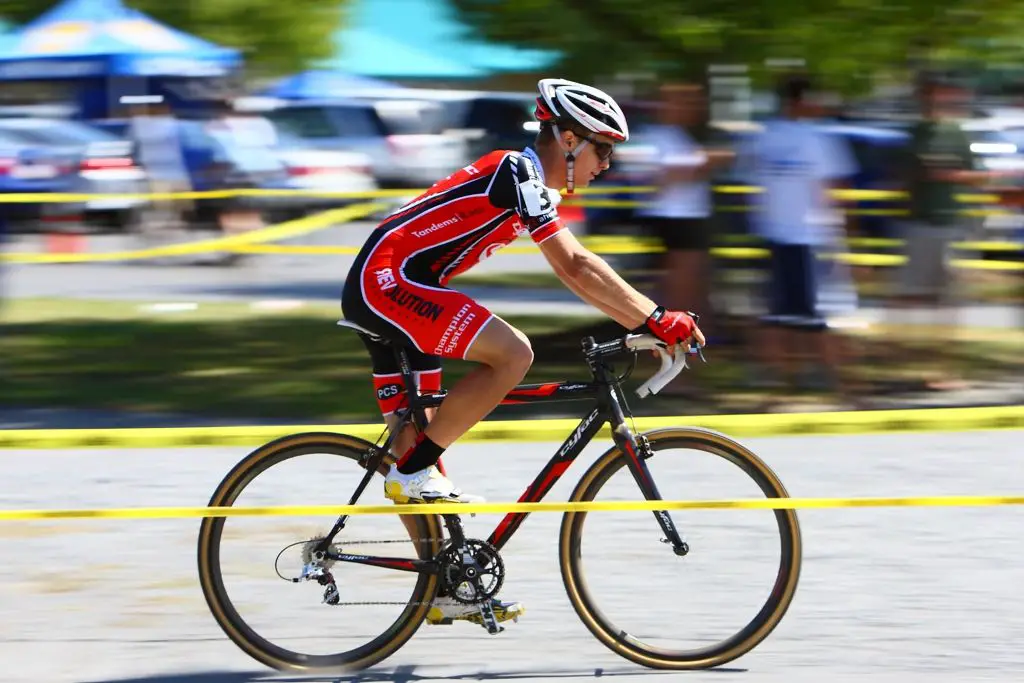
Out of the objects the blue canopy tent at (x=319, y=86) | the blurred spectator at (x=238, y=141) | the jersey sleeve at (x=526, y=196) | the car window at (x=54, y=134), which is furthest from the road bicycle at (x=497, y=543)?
the blue canopy tent at (x=319, y=86)

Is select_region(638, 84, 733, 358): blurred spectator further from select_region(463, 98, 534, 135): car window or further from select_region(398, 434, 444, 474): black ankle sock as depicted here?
select_region(463, 98, 534, 135): car window

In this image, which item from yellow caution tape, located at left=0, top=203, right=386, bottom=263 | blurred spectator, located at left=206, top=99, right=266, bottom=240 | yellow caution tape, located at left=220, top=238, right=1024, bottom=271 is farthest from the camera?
blurred spectator, located at left=206, top=99, right=266, bottom=240

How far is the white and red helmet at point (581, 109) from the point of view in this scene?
5.03 metres

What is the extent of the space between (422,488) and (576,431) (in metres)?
0.54

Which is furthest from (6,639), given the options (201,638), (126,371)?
(126,371)

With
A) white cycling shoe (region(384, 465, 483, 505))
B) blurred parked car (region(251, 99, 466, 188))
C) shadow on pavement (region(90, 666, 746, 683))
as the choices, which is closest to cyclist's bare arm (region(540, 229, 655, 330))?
white cycling shoe (region(384, 465, 483, 505))

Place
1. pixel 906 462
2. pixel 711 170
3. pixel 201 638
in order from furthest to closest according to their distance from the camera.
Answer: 1. pixel 711 170
2. pixel 906 462
3. pixel 201 638

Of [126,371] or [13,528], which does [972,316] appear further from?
[13,528]

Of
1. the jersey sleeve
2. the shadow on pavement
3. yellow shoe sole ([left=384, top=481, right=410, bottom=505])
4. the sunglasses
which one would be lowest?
the shadow on pavement

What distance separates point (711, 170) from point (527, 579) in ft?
15.5

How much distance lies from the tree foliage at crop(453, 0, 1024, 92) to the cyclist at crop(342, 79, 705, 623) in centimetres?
538

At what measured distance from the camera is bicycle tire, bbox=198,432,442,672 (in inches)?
208

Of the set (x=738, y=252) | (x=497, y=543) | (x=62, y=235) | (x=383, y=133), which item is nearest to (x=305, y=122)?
(x=383, y=133)

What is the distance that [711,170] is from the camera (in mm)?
10398
